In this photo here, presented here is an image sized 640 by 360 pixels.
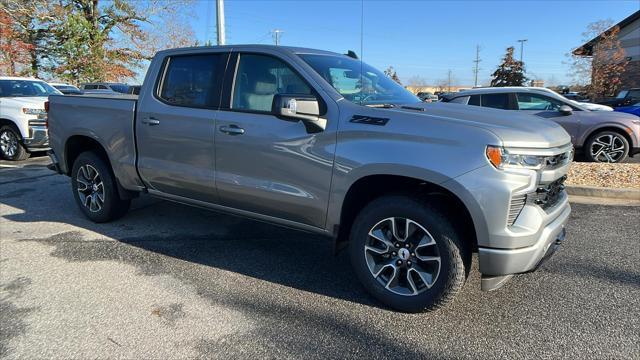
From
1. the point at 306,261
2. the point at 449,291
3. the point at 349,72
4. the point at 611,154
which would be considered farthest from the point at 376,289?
the point at 611,154

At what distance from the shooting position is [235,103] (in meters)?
4.07

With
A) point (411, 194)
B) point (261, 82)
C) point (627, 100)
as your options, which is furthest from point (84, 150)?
point (627, 100)

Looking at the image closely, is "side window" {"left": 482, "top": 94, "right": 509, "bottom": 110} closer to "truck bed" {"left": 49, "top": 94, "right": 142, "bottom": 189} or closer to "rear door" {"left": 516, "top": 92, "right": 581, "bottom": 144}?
"rear door" {"left": 516, "top": 92, "right": 581, "bottom": 144}

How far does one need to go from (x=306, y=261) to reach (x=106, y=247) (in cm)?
205

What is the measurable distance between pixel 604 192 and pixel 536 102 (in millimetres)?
3246

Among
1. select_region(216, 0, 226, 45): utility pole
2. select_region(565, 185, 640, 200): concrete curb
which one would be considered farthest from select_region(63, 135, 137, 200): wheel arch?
select_region(216, 0, 226, 45): utility pole

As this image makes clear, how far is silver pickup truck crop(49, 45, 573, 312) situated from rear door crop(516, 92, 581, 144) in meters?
6.03

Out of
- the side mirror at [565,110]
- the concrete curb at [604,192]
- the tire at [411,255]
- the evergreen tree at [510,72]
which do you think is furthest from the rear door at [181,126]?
the evergreen tree at [510,72]

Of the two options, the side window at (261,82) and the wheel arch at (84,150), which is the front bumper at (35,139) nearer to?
the wheel arch at (84,150)

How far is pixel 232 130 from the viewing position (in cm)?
395

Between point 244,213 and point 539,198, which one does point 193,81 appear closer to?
point 244,213

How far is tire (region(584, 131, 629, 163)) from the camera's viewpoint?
903 cm

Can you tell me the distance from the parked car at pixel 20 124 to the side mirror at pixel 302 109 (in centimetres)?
850

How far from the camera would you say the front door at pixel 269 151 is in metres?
3.53
